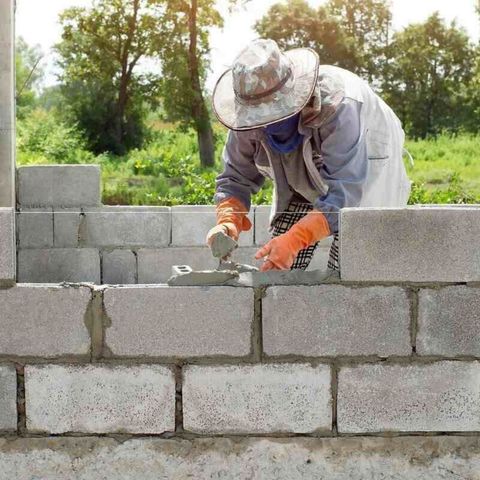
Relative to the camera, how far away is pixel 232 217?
391 centimetres

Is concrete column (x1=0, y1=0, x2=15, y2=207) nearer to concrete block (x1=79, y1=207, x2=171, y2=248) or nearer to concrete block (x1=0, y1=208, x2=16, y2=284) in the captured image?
concrete block (x1=79, y1=207, x2=171, y2=248)

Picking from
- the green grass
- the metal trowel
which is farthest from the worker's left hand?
the green grass

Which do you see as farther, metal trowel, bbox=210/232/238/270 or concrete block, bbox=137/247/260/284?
concrete block, bbox=137/247/260/284

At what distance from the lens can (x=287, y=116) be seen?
Result: 3.46 metres

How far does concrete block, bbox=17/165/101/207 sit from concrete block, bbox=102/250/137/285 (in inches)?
15.7

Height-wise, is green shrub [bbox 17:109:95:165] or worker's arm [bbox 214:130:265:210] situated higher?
green shrub [bbox 17:109:95:165]

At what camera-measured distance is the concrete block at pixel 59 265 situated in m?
6.88

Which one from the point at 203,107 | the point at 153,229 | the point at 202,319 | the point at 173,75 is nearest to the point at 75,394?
the point at 202,319

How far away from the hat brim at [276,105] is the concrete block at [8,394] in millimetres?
1205

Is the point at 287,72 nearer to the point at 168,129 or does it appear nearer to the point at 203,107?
the point at 203,107

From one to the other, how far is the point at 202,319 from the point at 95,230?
3.72m

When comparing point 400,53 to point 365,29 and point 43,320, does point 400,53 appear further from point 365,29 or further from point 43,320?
point 43,320

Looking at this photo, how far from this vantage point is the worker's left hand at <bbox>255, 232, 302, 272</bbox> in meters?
3.49

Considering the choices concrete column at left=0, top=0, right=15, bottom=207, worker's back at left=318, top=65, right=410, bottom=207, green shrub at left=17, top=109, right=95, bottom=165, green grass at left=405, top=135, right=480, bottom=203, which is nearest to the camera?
worker's back at left=318, top=65, right=410, bottom=207
